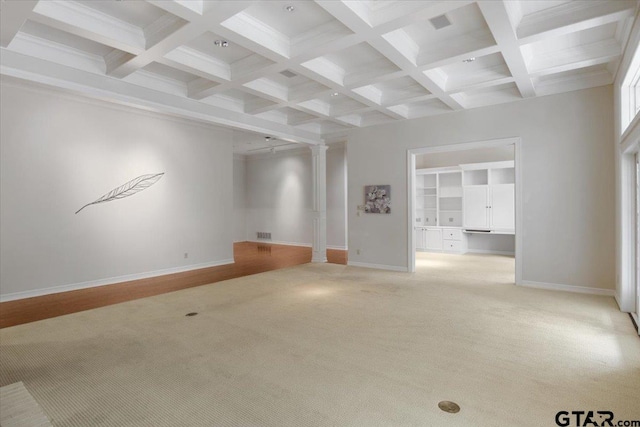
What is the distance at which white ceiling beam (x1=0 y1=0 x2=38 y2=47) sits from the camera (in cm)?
315

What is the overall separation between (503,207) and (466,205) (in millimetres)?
935

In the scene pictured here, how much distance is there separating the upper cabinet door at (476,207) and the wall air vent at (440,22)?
6.52 meters

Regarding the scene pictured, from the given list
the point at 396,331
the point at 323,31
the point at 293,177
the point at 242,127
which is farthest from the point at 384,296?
the point at 293,177

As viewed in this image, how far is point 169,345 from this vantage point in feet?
11.5

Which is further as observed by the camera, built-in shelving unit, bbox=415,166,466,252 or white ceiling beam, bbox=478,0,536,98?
built-in shelving unit, bbox=415,166,466,252

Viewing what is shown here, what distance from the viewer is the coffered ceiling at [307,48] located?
3.48 metres

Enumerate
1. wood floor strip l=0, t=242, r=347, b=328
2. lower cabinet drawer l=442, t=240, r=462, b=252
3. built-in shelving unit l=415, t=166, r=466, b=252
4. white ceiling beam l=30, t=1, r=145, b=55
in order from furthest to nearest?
built-in shelving unit l=415, t=166, r=466, b=252, lower cabinet drawer l=442, t=240, r=462, b=252, wood floor strip l=0, t=242, r=347, b=328, white ceiling beam l=30, t=1, r=145, b=55

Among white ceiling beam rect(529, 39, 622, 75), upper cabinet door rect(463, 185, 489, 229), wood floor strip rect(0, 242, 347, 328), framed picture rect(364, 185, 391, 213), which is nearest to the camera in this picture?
white ceiling beam rect(529, 39, 622, 75)

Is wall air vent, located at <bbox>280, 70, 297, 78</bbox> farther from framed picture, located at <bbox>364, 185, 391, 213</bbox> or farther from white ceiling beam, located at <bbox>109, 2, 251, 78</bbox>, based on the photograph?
framed picture, located at <bbox>364, 185, 391, 213</bbox>

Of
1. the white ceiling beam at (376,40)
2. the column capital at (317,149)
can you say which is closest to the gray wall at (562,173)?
the white ceiling beam at (376,40)

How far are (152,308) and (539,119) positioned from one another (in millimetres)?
6637

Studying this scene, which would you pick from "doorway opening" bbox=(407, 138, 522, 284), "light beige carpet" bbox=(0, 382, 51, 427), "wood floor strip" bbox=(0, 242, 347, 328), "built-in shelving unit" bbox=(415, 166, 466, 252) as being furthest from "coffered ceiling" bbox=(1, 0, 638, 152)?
"built-in shelving unit" bbox=(415, 166, 466, 252)

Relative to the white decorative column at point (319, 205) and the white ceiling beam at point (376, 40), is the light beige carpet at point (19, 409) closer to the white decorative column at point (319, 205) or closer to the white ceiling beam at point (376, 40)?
the white ceiling beam at point (376, 40)

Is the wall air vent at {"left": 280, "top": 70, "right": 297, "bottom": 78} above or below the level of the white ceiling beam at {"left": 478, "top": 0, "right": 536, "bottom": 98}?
above
